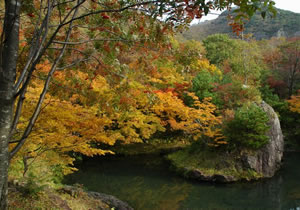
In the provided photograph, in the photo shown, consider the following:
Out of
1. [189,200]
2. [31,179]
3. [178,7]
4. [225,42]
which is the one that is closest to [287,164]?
[189,200]

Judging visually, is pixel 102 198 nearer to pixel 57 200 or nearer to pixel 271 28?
pixel 57 200

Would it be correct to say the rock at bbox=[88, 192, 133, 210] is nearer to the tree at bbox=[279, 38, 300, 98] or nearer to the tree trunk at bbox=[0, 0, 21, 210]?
the tree trunk at bbox=[0, 0, 21, 210]

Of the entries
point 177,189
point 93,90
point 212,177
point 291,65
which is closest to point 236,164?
point 212,177

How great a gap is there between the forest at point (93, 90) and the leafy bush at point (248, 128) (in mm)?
45

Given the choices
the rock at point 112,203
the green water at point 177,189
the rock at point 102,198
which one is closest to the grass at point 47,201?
the rock at point 102,198

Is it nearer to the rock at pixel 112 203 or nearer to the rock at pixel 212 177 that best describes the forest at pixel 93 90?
the rock at pixel 112 203

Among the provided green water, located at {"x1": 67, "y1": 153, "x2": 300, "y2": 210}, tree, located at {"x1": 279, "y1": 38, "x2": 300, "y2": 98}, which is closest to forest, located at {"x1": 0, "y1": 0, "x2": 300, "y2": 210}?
green water, located at {"x1": 67, "y1": 153, "x2": 300, "y2": 210}

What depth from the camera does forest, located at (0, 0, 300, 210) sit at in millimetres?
2283

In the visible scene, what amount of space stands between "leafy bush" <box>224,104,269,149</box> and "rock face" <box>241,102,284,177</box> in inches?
16.0

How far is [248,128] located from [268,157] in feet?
5.52

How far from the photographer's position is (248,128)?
11.8 metres

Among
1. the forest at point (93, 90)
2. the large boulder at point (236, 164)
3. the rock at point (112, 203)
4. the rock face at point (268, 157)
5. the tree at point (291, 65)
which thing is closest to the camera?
the forest at point (93, 90)

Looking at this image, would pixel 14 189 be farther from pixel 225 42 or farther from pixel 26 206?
pixel 225 42

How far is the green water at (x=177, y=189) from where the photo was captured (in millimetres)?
9141
